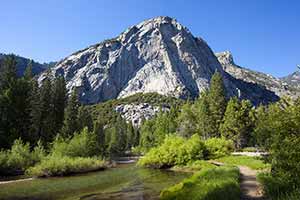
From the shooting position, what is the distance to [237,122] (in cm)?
7362

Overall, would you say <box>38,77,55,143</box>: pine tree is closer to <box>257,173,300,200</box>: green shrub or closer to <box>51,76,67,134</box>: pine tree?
<box>51,76,67,134</box>: pine tree

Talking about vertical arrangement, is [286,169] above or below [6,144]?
below

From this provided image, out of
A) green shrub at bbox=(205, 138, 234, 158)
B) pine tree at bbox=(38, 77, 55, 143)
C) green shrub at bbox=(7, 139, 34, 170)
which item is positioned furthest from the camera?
pine tree at bbox=(38, 77, 55, 143)

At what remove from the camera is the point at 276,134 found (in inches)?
674

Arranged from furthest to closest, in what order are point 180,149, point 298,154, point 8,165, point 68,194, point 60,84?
point 60,84, point 180,149, point 8,165, point 68,194, point 298,154

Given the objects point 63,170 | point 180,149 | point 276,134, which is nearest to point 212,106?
point 180,149

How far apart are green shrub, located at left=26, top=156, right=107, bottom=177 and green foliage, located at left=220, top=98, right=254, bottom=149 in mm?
33020

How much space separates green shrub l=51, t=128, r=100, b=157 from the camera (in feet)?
181

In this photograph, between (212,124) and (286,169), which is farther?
(212,124)

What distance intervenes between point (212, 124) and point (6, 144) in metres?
46.3

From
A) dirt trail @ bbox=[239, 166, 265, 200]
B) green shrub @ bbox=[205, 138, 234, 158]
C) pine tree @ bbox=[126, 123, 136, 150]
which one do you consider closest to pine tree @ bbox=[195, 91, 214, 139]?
green shrub @ bbox=[205, 138, 234, 158]

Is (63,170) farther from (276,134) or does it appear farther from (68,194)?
(276,134)

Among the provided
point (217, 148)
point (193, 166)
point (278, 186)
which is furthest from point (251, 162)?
point (278, 186)

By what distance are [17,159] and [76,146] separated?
1218 centimetres
